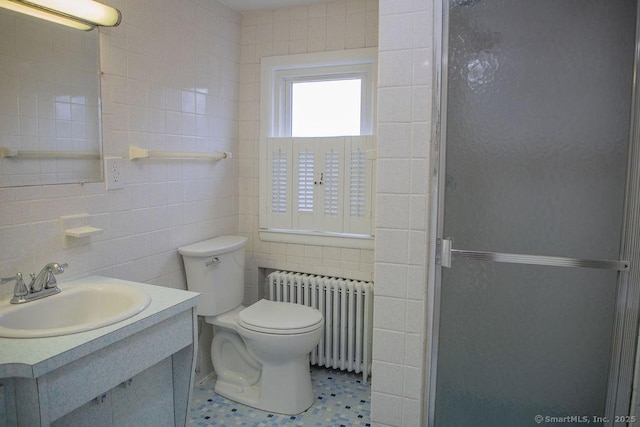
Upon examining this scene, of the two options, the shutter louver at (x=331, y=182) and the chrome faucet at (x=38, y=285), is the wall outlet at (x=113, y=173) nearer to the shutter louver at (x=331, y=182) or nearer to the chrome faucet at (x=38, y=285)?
the chrome faucet at (x=38, y=285)

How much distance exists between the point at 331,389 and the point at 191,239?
1.22m

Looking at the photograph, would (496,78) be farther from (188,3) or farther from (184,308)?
(188,3)

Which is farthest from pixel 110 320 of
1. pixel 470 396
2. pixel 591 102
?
pixel 591 102

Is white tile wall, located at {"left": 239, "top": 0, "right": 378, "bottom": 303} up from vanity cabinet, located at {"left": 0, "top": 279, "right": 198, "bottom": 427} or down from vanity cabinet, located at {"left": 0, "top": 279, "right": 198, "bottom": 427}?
up

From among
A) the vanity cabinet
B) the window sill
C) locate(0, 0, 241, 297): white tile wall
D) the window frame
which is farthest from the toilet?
the window frame

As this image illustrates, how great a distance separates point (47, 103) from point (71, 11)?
377mm

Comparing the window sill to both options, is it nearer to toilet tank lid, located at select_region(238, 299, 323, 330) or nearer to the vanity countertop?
toilet tank lid, located at select_region(238, 299, 323, 330)

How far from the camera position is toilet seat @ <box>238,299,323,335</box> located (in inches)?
88.3

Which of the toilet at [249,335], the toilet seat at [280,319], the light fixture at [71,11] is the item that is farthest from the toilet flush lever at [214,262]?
the light fixture at [71,11]

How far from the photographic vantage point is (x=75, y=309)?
1685mm

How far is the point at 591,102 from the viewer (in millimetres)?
1434

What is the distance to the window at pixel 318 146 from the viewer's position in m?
2.62

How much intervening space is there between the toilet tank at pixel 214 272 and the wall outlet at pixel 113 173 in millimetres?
532

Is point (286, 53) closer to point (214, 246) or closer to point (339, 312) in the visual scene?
point (214, 246)
